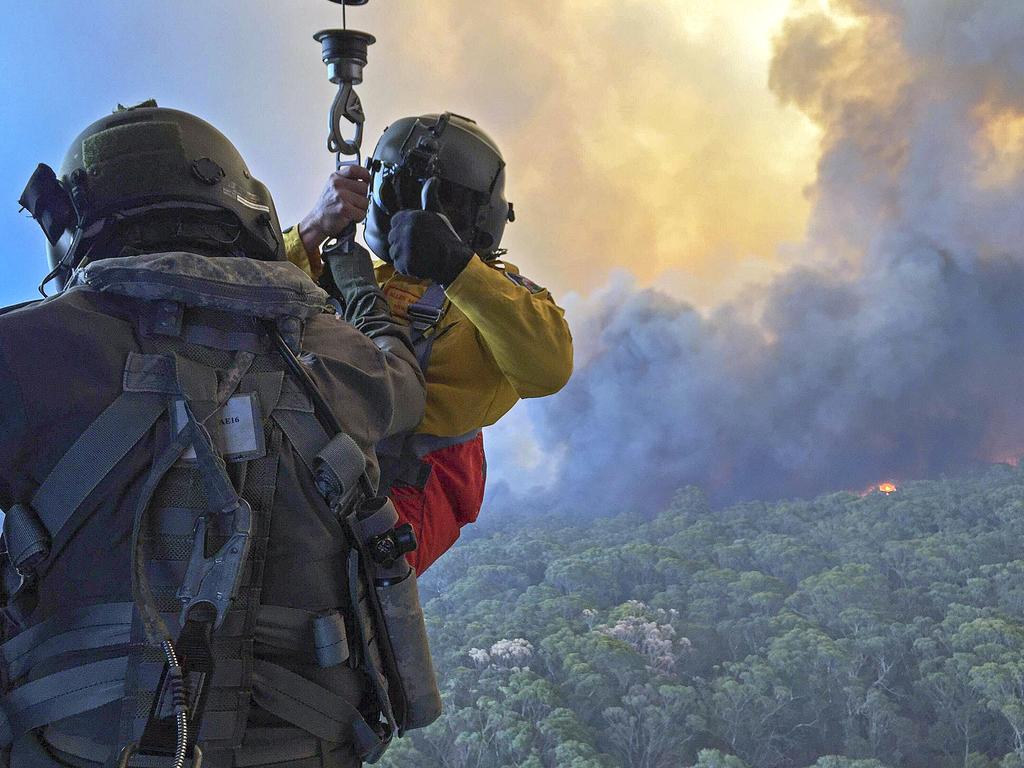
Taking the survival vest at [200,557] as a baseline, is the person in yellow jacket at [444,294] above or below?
above

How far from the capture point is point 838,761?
895 centimetres

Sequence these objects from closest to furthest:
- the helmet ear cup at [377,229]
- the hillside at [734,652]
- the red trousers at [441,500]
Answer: the red trousers at [441,500], the helmet ear cup at [377,229], the hillside at [734,652]

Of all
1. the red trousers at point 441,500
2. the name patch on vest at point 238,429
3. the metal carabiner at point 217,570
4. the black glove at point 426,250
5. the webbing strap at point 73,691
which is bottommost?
the webbing strap at point 73,691

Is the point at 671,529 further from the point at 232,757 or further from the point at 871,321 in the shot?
the point at 232,757

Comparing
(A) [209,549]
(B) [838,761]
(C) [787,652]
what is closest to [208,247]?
(A) [209,549]

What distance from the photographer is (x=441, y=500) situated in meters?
1.90

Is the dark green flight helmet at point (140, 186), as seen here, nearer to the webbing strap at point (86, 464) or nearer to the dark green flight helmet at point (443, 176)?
the webbing strap at point (86, 464)

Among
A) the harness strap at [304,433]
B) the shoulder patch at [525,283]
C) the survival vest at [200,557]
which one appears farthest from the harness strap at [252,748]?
the shoulder patch at [525,283]

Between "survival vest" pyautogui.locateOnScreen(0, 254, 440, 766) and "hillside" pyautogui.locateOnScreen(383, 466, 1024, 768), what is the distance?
299 inches

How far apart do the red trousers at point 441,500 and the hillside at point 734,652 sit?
22.7 feet

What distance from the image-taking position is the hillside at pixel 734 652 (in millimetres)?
8836

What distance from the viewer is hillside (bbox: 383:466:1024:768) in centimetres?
884

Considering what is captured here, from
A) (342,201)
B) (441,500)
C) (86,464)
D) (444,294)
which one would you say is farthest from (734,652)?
(86,464)

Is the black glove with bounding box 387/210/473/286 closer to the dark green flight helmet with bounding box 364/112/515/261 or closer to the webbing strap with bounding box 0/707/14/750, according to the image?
the dark green flight helmet with bounding box 364/112/515/261
